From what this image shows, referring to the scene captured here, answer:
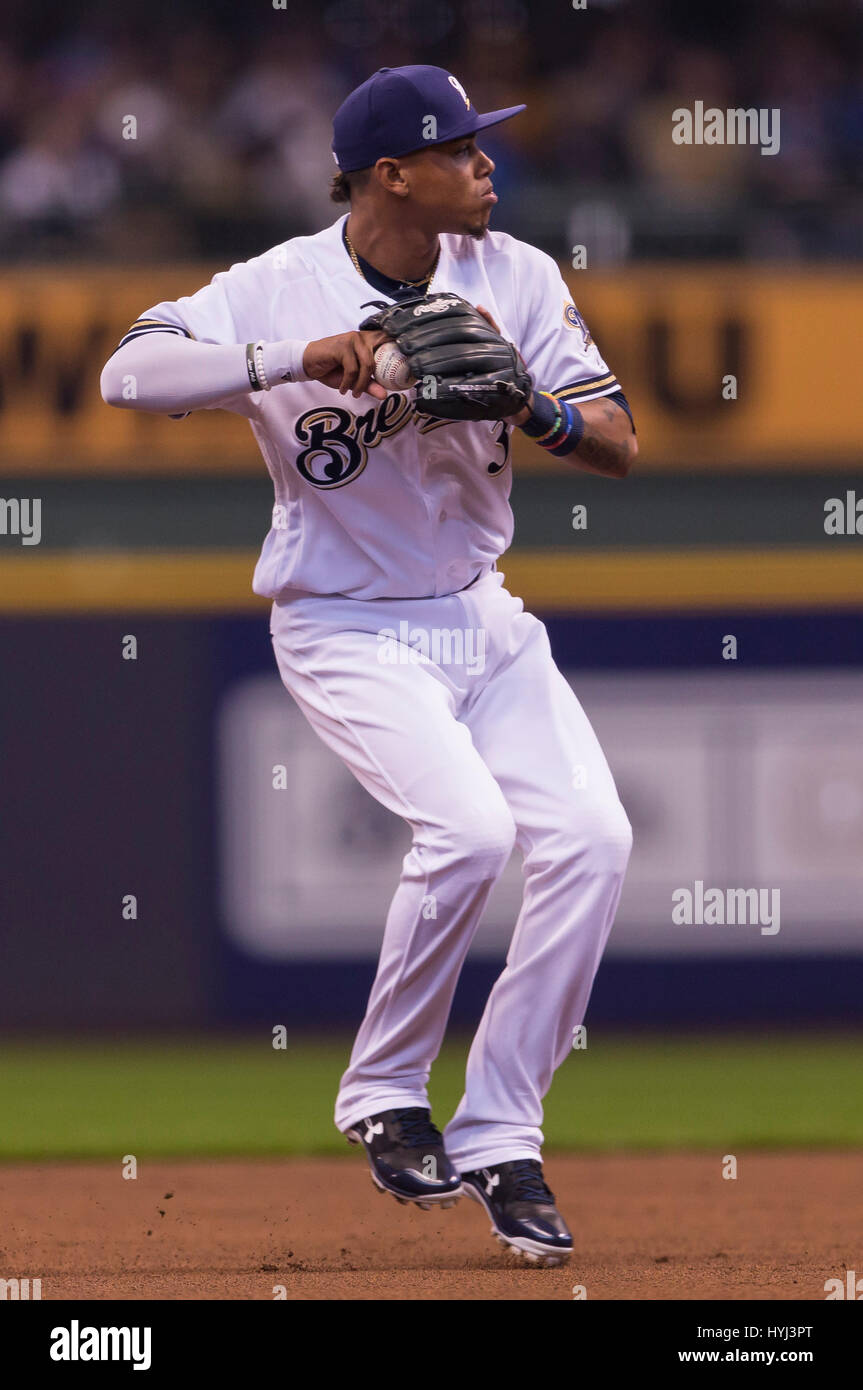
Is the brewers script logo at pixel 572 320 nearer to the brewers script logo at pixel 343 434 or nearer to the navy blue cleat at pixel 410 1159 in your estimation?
the brewers script logo at pixel 343 434

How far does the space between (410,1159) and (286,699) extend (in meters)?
4.50

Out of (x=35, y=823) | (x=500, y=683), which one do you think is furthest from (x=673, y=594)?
(x=500, y=683)

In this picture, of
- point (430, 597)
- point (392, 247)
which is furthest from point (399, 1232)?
point (392, 247)

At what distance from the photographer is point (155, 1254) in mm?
A: 4742

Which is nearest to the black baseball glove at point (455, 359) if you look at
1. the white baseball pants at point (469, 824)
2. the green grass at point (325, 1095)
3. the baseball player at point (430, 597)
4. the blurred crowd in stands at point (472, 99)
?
the baseball player at point (430, 597)

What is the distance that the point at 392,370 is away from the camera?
402 cm

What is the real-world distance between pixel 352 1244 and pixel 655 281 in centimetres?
566

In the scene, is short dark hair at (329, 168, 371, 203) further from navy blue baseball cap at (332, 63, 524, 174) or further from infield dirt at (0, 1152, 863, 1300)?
infield dirt at (0, 1152, 863, 1300)

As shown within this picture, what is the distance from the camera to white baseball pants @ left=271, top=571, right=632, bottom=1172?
423cm

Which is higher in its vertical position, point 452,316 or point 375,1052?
point 452,316

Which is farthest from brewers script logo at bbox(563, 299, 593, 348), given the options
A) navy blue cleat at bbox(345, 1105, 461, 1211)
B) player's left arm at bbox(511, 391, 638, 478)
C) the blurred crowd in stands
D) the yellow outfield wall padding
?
the blurred crowd in stands

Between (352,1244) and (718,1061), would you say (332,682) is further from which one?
(718,1061)

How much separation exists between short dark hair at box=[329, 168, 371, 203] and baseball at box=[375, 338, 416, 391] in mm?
Result: 549

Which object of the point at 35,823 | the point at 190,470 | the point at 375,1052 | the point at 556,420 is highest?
the point at 190,470
